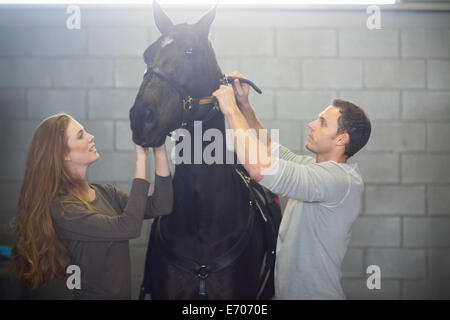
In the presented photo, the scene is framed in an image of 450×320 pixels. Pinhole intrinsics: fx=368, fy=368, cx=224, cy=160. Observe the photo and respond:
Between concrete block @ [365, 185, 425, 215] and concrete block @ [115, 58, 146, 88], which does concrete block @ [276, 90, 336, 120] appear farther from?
concrete block @ [115, 58, 146, 88]

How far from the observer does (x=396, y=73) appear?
238cm

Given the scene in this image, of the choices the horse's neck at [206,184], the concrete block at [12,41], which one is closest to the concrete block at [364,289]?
the horse's neck at [206,184]

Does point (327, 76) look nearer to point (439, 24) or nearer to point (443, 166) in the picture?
point (439, 24)

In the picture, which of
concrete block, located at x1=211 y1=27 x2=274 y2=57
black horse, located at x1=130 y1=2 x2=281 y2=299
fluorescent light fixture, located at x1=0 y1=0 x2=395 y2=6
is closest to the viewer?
black horse, located at x1=130 y1=2 x2=281 y2=299

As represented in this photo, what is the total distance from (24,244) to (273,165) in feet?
2.96

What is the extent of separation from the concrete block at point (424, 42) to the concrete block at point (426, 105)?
25 cm

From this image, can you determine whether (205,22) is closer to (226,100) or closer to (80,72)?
(226,100)

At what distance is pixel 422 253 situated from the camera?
2.41 m

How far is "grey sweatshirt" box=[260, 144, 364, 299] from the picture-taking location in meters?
1.27

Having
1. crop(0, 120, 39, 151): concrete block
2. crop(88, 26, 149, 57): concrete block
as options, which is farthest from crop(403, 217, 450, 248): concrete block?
crop(0, 120, 39, 151): concrete block

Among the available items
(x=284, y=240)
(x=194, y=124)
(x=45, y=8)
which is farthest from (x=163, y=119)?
(x=45, y=8)

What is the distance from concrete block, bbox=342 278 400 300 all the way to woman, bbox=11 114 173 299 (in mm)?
1599

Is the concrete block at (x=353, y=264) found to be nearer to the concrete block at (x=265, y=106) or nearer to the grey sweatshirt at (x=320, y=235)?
the concrete block at (x=265, y=106)

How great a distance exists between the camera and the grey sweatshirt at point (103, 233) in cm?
127
